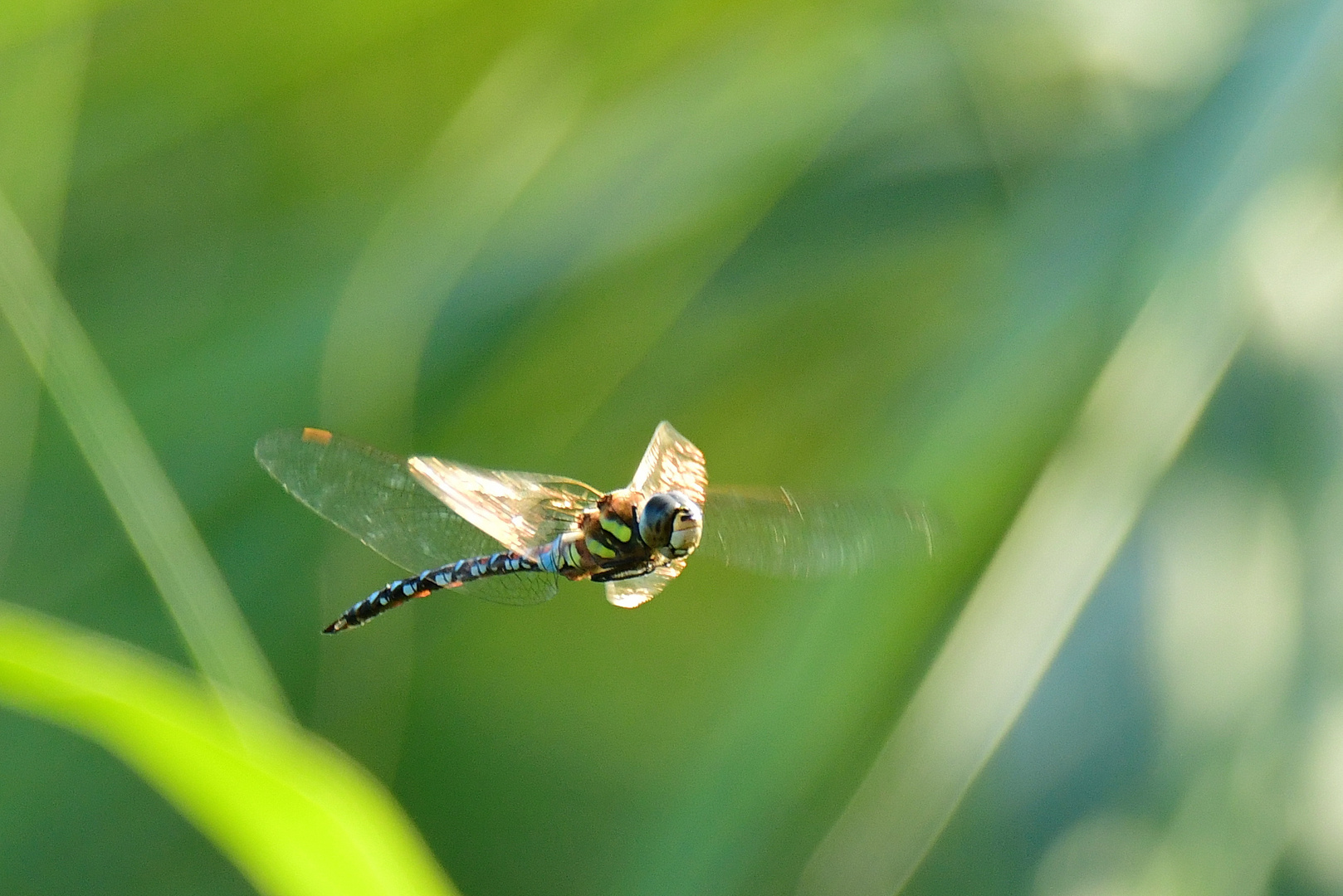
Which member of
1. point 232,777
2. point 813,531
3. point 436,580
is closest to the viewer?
point 232,777

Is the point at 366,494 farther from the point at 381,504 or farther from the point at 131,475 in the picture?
the point at 131,475

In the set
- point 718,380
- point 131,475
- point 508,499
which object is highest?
point 718,380

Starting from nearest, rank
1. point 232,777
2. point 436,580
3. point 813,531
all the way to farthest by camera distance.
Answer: point 232,777 → point 813,531 → point 436,580

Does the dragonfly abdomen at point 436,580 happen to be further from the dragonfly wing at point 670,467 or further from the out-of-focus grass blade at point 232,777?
the out-of-focus grass blade at point 232,777

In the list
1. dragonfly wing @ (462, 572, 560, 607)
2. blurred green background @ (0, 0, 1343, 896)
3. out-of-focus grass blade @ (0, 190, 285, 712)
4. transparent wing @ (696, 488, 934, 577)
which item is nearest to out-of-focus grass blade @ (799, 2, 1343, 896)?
blurred green background @ (0, 0, 1343, 896)

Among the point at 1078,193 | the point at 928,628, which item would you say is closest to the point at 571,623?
the point at 928,628

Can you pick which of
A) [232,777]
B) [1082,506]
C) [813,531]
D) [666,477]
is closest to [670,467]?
[666,477]

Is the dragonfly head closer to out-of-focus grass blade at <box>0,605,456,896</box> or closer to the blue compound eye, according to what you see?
the blue compound eye

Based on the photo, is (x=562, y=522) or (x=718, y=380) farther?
(x=718, y=380)
